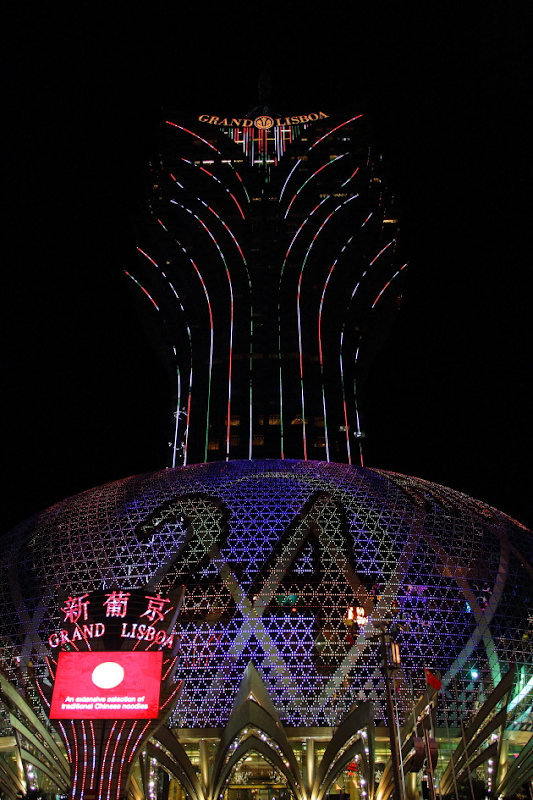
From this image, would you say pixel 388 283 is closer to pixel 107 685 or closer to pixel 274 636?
pixel 274 636

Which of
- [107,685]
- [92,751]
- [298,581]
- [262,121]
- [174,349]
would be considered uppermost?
[262,121]

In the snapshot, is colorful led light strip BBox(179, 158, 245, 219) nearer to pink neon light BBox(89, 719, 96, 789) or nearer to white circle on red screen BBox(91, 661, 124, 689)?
white circle on red screen BBox(91, 661, 124, 689)

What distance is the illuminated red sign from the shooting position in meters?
32.3

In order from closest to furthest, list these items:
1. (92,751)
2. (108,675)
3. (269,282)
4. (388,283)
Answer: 1. (92,751)
2. (108,675)
3. (269,282)
4. (388,283)

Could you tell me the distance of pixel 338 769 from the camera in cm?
4288

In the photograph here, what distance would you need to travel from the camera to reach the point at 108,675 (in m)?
33.1

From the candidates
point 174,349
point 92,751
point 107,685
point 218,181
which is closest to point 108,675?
point 107,685

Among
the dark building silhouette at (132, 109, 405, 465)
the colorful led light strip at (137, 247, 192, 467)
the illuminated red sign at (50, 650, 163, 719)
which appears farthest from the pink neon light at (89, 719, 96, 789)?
the colorful led light strip at (137, 247, 192, 467)

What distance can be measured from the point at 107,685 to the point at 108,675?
0.44 metres

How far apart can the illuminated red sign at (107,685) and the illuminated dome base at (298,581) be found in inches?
623

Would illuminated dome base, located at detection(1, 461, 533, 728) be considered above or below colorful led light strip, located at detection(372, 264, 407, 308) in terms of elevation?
below

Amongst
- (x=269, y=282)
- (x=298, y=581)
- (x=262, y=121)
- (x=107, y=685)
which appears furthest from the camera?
(x=262, y=121)

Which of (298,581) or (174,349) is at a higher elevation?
(174,349)

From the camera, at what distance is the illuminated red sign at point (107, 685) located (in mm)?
32312
